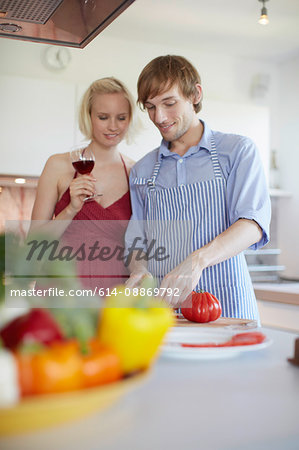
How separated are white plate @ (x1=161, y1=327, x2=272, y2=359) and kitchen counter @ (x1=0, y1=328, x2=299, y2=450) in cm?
2

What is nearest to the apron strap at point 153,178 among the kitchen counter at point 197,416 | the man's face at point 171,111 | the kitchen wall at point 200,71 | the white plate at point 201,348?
the man's face at point 171,111

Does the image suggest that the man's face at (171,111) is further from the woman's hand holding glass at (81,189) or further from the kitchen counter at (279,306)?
the kitchen counter at (279,306)

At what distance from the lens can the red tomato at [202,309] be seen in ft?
3.96

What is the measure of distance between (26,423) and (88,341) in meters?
0.11

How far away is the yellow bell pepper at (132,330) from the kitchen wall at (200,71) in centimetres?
273

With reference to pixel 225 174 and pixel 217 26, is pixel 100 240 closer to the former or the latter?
pixel 225 174

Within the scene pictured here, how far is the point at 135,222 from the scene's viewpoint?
1791 millimetres

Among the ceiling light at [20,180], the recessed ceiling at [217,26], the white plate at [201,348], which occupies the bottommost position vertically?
the white plate at [201,348]

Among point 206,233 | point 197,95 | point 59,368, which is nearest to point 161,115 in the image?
point 197,95

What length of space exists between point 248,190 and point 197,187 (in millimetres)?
170

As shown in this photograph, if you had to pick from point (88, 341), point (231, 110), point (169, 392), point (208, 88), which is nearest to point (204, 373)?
point (169, 392)

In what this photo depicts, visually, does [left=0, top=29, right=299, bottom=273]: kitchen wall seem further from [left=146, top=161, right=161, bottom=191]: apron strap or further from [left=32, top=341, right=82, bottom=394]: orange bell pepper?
[left=32, top=341, right=82, bottom=394]: orange bell pepper

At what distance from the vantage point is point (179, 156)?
5.68ft

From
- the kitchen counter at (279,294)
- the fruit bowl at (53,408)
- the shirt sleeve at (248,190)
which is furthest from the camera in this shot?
the kitchen counter at (279,294)
